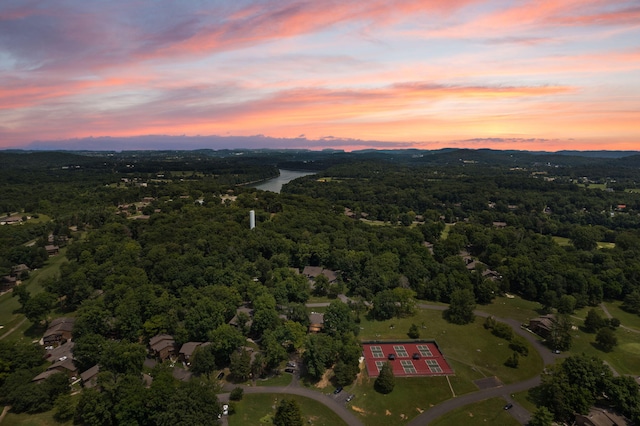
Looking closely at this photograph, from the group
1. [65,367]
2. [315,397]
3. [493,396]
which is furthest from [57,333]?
[493,396]

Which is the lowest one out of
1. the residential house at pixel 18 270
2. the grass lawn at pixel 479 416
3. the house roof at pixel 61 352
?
the grass lawn at pixel 479 416

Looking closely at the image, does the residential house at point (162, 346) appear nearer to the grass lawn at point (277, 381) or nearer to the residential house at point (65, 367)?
the residential house at point (65, 367)

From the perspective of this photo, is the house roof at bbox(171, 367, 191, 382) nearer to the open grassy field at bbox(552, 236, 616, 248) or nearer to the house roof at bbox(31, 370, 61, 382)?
the house roof at bbox(31, 370, 61, 382)

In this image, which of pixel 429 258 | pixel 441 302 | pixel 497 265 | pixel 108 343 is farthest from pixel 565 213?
pixel 108 343

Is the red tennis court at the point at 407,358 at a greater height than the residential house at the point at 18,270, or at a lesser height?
lesser

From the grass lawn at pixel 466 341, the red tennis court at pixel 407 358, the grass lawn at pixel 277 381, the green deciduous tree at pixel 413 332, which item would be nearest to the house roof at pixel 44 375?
the grass lawn at pixel 277 381
